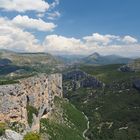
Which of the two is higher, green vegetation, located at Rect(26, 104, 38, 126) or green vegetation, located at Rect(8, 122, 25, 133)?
green vegetation, located at Rect(8, 122, 25, 133)

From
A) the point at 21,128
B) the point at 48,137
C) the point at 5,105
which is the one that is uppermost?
the point at 5,105

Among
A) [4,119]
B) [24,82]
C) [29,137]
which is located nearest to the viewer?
[29,137]

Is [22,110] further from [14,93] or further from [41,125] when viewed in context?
[41,125]

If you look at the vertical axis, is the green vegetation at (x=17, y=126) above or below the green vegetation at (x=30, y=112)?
above

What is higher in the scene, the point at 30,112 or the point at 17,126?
the point at 17,126

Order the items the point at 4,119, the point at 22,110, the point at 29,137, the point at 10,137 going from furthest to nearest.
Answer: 1. the point at 22,110
2. the point at 4,119
3. the point at 29,137
4. the point at 10,137

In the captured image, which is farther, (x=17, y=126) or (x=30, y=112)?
(x=30, y=112)

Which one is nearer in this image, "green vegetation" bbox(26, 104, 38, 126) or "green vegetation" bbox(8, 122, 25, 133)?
"green vegetation" bbox(8, 122, 25, 133)

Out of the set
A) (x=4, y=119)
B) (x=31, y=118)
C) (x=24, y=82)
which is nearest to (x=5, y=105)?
(x=4, y=119)

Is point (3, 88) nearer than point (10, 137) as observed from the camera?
No

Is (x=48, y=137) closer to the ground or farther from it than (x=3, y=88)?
closer to the ground

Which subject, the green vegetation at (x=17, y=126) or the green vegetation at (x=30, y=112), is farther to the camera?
the green vegetation at (x=30, y=112)
